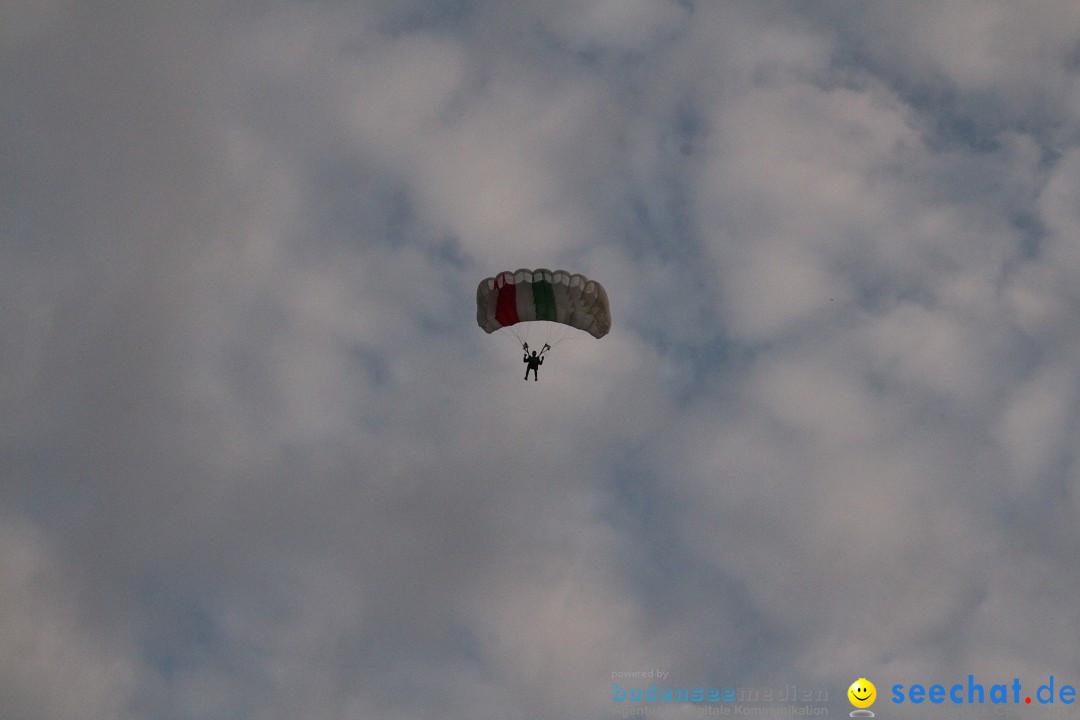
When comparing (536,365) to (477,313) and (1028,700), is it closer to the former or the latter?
(477,313)

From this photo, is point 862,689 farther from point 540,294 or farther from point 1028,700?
point 540,294

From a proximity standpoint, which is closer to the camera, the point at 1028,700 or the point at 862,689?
the point at 1028,700

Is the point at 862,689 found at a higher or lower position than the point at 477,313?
lower

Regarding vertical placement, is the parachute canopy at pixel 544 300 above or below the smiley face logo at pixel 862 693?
above

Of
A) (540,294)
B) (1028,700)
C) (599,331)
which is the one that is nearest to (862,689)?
(1028,700)

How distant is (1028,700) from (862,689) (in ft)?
27.0

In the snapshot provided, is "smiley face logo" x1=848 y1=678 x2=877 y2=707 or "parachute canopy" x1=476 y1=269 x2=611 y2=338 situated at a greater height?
"parachute canopy" x1=476 y1=269 x2=611 y2=338

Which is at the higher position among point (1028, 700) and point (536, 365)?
point (536, 365)

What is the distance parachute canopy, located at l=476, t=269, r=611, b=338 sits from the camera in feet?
149

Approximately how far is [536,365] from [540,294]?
12.9 feet

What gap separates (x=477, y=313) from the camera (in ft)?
156

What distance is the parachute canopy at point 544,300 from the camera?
1785 inches

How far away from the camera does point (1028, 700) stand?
45375mm

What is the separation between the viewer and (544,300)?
45750 millimetres
